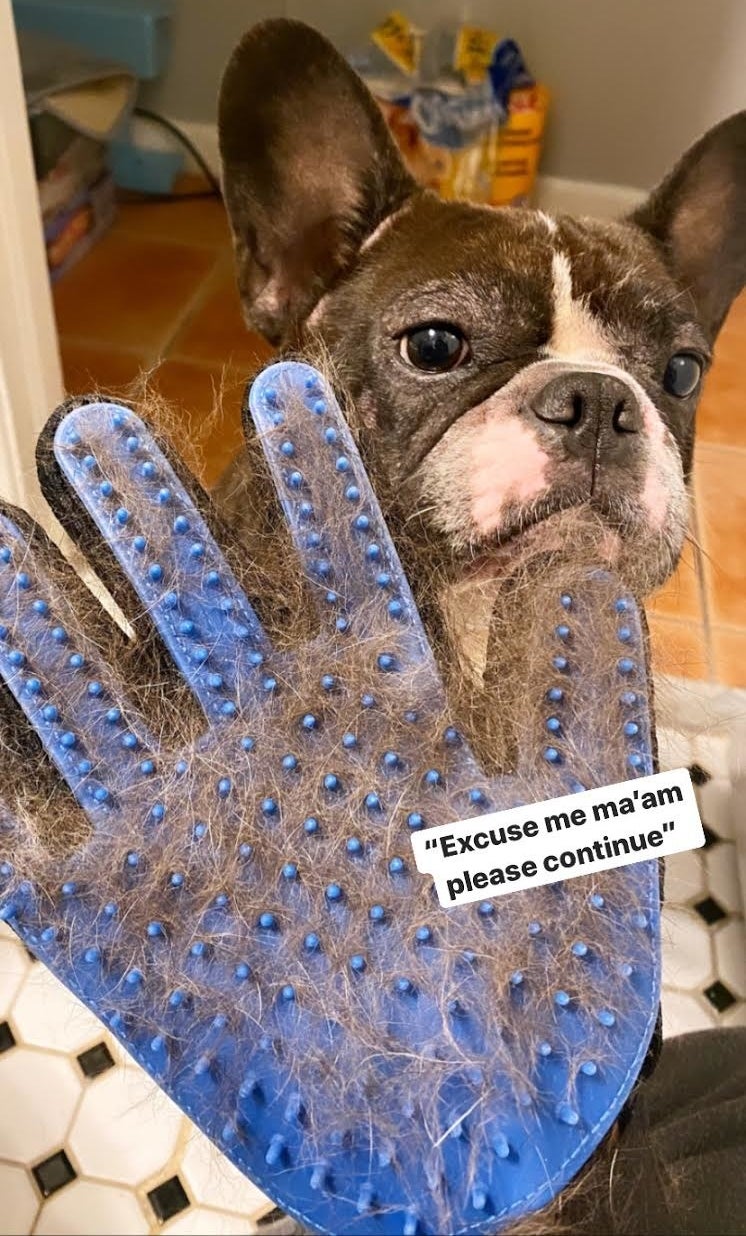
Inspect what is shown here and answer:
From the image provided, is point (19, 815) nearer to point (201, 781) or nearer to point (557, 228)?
point (201, 781)

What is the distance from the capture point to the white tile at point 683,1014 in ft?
2.91

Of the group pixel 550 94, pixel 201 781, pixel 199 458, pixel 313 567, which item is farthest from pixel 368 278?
pixel 550 94

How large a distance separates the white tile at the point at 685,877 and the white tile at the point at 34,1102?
58cm

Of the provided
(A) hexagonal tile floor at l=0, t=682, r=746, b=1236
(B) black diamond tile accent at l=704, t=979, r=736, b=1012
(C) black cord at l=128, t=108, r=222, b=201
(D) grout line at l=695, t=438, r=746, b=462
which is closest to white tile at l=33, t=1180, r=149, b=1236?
(A) hexagonal tile floor at l=0, t=682, r=746, b=1236

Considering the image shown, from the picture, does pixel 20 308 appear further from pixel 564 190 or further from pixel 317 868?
pixel 564 190

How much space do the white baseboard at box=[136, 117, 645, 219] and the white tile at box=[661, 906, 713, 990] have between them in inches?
60.9

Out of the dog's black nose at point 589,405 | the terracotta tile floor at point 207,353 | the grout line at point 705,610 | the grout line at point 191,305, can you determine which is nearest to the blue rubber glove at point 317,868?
the dog's black nose at point 589,405

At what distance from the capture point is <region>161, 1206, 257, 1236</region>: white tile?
75 centimetres

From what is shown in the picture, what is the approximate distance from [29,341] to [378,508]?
681 mm

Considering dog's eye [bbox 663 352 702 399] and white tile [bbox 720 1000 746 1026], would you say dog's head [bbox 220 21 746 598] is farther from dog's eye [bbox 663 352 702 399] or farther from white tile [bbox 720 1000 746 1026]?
white tile [bbox 720 1000 746 1026]

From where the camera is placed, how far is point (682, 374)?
0.77 m

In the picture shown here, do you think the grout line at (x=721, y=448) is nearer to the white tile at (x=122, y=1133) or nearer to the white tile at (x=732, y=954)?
the white tile at (x=732, y=954)

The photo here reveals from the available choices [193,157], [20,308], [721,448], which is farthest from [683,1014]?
[193,157]

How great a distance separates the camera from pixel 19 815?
46 cm
